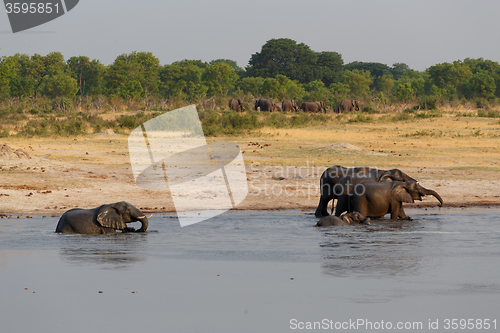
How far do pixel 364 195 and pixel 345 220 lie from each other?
0.95 m

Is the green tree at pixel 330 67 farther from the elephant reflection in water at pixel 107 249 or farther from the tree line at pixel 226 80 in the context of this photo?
the elephant reflection in water at pixel 107 249

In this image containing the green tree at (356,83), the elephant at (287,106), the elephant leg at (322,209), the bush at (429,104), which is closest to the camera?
the elephant leg at (322,209)

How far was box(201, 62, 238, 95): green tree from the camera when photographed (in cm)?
7119

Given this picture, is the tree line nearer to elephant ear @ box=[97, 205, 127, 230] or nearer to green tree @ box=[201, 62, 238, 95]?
green tree @ box=[201, 62, 238, 95]

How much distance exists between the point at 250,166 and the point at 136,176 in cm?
416

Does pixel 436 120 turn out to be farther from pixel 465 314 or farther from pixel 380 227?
pixel 465 314

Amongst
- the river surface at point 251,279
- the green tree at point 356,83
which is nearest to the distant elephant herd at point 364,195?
the river surface at point 251,279

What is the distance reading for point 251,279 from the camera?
7809 mm

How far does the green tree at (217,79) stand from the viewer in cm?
7119

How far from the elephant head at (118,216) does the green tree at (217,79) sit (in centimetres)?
5929

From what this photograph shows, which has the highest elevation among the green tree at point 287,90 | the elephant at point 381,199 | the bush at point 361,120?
the green tree at point 287,90

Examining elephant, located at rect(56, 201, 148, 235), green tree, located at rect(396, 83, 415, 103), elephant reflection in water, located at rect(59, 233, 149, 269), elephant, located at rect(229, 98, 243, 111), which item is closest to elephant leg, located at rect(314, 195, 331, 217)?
elephant, located at rect(56, 201, 148, 235)

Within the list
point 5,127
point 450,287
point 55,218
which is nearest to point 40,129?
point 5,127

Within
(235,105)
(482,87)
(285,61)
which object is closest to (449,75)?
(482,87)
